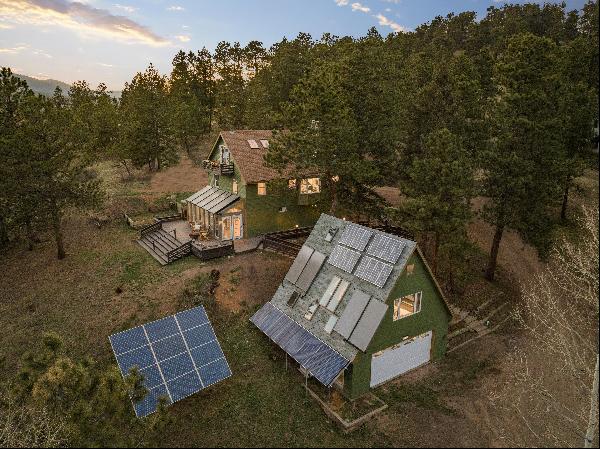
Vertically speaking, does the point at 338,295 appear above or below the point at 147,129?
below

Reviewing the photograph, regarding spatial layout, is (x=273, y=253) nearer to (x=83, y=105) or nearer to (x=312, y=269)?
(x=312, y=269)

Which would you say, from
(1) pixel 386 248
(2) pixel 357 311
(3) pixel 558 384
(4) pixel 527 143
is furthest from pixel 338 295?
(4) pixel 527 143

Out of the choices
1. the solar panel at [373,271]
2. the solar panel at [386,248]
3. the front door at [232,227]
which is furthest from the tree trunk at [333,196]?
the solar panel at [373,271]

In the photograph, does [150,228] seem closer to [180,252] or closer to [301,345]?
[180,252]

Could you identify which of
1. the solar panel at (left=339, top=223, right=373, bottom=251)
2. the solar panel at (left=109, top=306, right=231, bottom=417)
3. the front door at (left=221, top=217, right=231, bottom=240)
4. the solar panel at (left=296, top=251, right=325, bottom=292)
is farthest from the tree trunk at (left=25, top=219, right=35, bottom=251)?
the solar panel at (left=339, top=223, right=373, bottom=251)

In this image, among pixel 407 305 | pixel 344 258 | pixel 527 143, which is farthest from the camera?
pixel 527 143

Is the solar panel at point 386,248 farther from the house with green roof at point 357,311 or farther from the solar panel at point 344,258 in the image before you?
the solar panel at point 344,258

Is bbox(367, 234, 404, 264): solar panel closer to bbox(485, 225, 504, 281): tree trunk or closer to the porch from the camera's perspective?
bbox(485, 225, 504, 281): tree trunk
